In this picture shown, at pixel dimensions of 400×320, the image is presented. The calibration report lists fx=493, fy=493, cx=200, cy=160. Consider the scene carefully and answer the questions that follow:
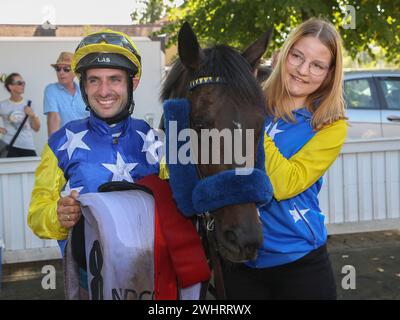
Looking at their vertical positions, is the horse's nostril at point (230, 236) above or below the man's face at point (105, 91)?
below

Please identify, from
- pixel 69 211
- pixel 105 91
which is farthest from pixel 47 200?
pixel 105 91

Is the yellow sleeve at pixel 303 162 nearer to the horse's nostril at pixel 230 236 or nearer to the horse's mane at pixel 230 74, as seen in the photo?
the horse's mane at pixel 230 74

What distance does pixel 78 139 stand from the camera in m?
2.08

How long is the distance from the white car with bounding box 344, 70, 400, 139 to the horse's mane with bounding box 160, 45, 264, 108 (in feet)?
21.6

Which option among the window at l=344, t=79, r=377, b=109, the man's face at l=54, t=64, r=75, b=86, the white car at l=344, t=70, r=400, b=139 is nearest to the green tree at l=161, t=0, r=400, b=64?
the white car at l=344, t=70, r=400, b=139

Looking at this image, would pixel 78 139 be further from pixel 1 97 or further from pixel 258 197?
pixel 1 97

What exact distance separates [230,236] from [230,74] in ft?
1.94

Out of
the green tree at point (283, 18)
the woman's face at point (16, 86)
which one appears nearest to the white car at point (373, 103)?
the green tree at point (283, 18)

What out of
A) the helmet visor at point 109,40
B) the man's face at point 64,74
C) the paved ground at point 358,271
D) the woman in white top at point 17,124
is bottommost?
the paved ground at point 358,271

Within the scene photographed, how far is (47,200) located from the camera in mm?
2020

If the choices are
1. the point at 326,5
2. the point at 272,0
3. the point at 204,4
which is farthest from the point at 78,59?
the point at 204,4

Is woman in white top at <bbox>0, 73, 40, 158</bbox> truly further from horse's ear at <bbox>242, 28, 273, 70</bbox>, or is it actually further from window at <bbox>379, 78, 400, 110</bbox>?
horse's ear at <bbox>242, 28, 273, 70</bbox>

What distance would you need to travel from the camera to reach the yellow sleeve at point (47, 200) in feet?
6.38
